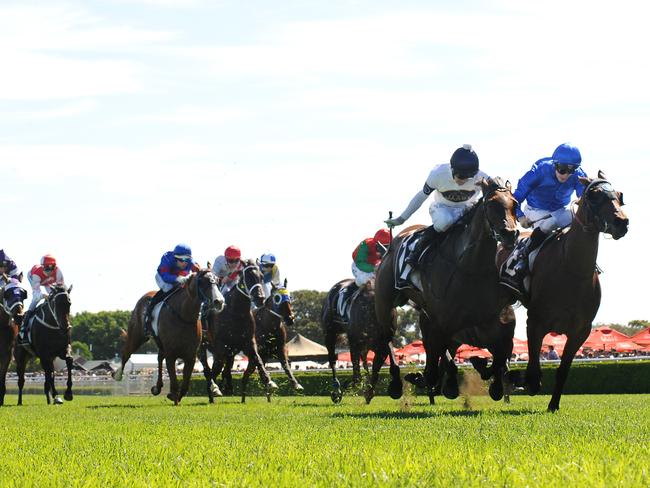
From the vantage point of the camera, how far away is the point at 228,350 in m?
22.1

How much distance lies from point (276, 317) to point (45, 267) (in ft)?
16.7

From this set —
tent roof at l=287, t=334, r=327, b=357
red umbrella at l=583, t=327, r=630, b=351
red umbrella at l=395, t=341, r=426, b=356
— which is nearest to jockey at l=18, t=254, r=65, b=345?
red umbrella at l=395, t=341, r=426, b=356

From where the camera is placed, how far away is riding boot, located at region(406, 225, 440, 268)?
1214 cm

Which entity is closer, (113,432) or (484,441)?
(484,441)

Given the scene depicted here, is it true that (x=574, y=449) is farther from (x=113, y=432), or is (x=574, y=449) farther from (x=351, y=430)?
(x=113, y=432)

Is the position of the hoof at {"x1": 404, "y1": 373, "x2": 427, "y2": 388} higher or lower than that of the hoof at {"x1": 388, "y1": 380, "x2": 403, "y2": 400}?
higher

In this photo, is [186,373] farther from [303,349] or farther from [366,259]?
[303,349]

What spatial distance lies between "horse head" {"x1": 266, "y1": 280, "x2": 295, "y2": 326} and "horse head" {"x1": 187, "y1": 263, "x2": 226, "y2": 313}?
5.16 metres

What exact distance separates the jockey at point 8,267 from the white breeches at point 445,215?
42.5 feet

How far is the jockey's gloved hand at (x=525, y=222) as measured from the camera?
41.9 feet

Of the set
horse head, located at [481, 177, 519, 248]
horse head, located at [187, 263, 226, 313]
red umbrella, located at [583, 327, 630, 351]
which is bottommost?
red umbrella, located at [583, 327, 630, 351]

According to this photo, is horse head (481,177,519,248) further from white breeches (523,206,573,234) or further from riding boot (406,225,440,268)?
white breeches (523,206,573,234)

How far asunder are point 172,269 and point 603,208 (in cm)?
1045

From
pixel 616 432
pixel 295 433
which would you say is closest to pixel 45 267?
pixel 295 433
